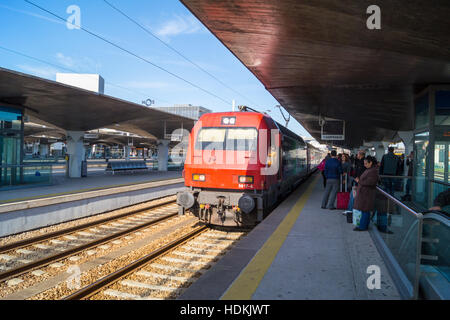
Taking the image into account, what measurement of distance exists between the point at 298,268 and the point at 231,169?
12.7 ft

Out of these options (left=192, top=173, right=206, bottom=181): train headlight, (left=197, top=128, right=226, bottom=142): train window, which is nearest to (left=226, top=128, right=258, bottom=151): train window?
(left=197, top=128, right=226, bottom=142): train window

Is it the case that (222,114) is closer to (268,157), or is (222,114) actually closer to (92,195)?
(268,157)

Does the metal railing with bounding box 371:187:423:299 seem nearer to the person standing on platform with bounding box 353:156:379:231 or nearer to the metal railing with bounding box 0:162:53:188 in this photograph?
the person standing on platform with bounding box 353:156:379:231

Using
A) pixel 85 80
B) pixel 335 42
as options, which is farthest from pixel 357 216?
pixel 85 80

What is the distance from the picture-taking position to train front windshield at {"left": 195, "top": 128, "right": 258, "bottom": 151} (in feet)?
27.3

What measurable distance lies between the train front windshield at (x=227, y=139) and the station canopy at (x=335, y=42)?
1796 millimetres

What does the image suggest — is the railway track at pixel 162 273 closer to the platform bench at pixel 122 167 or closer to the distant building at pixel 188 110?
the platform bench at pixel 122 167

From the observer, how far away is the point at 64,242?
795 centimetres

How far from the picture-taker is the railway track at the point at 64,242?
6.32 meters

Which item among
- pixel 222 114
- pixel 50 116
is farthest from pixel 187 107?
pixel 222 114

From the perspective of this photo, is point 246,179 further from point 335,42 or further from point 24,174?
point 24,174

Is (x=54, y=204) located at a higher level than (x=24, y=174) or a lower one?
lower

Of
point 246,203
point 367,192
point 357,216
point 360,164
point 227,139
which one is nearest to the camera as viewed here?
point 367,192

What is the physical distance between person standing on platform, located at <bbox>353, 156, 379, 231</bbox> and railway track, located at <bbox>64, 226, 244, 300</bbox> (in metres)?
2.91
